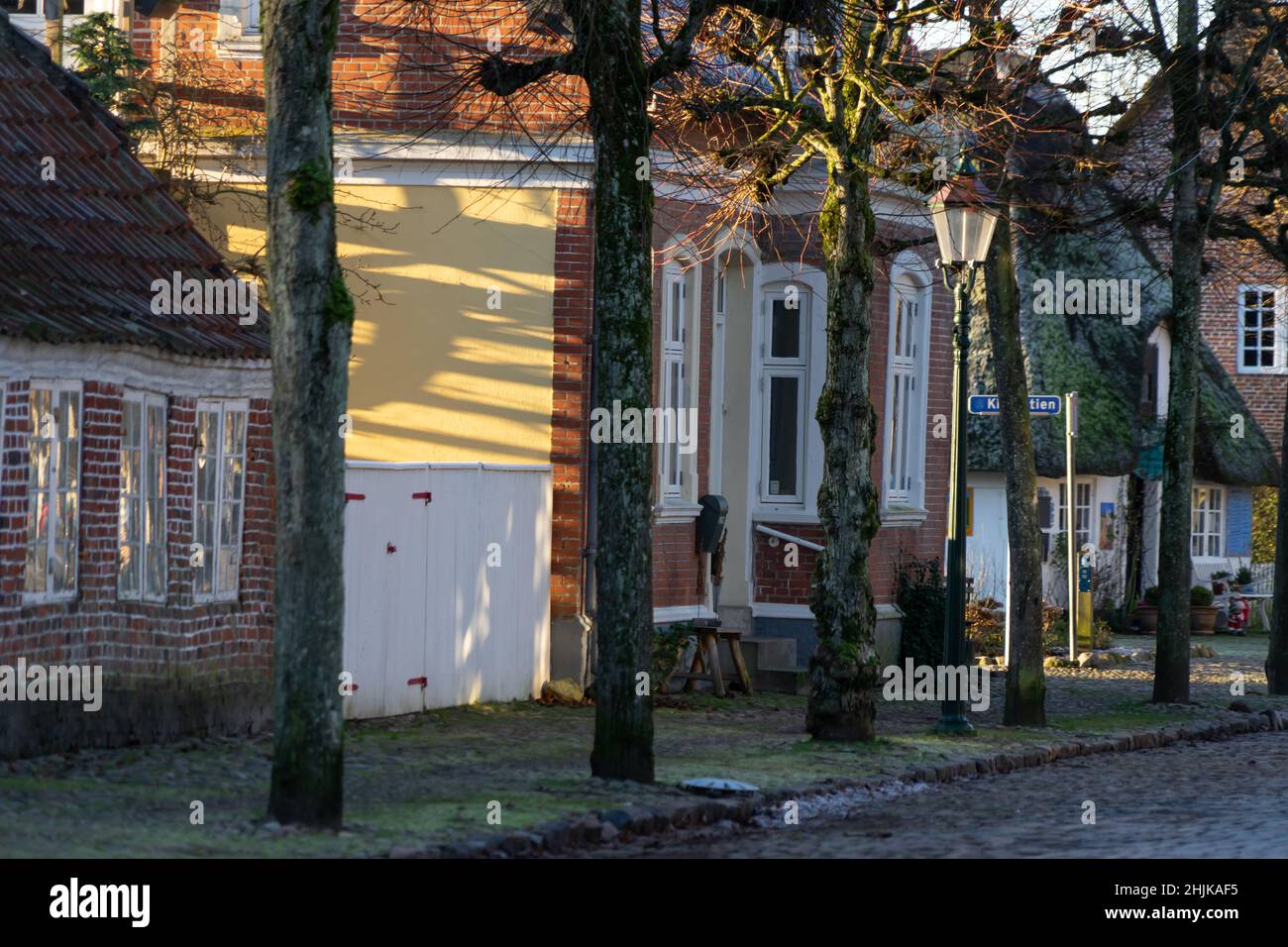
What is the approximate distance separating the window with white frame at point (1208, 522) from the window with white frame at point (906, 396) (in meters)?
16.8

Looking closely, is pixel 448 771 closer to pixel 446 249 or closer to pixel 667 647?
pixel 667 647

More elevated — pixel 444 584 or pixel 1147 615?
pixel 444 584

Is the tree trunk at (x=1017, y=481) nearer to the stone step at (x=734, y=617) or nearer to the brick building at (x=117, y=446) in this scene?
the stone step at (x=734, y=617)

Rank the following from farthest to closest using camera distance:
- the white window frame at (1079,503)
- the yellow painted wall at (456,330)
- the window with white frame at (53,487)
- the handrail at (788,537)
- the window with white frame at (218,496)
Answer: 1. the white window frame at (1079,503)
2. the handrail at (788,537)
3. the yellow painted wall at (456,330)
4. the window with white frame at (218,496)
5. the window with white frame at (53,487)

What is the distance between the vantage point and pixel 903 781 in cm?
1350

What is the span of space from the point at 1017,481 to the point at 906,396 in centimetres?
551

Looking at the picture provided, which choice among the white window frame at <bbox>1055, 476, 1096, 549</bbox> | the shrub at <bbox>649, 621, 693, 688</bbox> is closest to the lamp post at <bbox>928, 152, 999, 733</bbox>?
the shrub at <bbox>649, 621, 693, 688</bbox>

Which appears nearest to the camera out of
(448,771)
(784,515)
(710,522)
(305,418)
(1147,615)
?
(305,418)

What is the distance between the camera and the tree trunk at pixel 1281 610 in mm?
21500

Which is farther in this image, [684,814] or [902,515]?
[902,515]

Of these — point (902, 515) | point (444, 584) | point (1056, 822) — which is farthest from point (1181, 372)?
point (1056, 822)

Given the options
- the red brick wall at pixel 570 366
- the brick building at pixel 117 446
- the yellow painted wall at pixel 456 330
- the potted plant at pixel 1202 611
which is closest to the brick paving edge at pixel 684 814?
the brick building at pixel 117 446

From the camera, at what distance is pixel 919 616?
2195cm

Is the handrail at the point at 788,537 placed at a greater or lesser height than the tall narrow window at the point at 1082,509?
lesser
